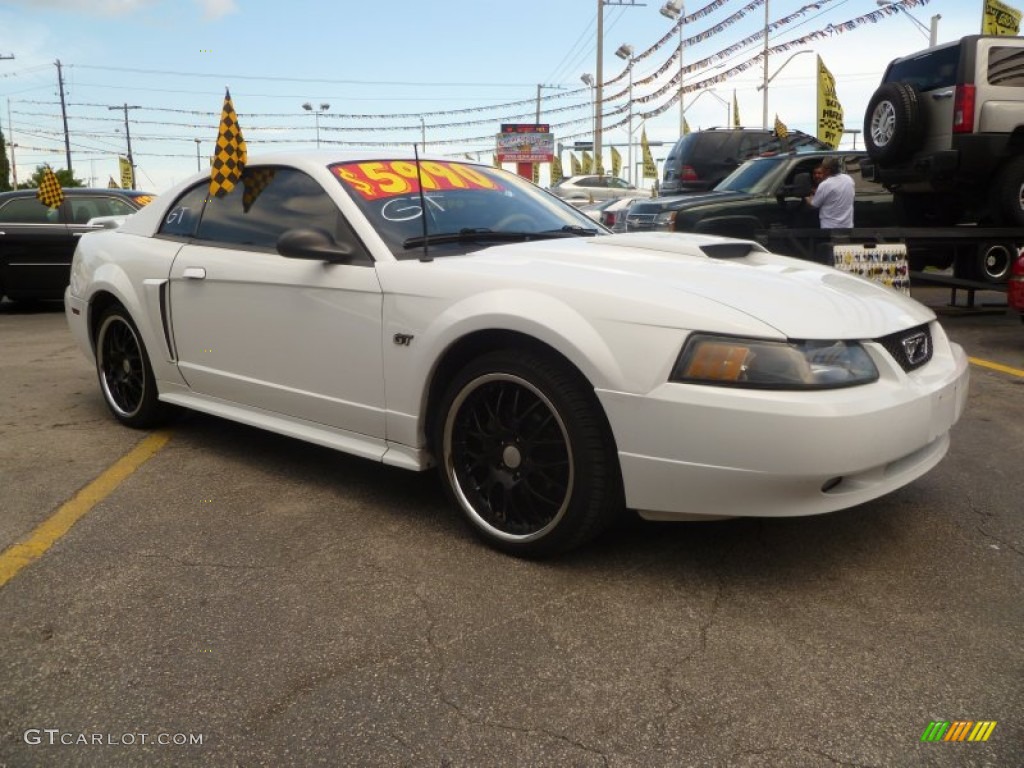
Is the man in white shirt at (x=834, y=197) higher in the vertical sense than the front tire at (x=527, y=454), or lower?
higher

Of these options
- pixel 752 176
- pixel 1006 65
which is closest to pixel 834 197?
pixel 752 176

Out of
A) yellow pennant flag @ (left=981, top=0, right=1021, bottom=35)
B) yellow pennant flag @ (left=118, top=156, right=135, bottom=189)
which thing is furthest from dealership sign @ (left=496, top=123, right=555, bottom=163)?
yellow pennant flag @ (left=981, top=0, right=1021, bottom=35)

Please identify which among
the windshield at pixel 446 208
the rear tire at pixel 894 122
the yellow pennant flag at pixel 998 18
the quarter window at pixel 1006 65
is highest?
the yellow pennant flag at pixel 998 18

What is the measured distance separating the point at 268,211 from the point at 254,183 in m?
0.26

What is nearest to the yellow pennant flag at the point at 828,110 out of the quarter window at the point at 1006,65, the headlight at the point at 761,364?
the quarter window at the point at 1006,65

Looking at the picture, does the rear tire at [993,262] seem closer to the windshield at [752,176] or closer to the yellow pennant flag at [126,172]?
the windshield at [752,176]

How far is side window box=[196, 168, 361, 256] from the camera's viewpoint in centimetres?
374

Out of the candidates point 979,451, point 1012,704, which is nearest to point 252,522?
point 1012,704

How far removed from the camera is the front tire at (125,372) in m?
4.70

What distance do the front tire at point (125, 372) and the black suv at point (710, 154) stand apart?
37.7ft

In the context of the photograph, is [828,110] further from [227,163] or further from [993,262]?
[227,163]

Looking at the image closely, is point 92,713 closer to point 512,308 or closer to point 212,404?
point 512,308

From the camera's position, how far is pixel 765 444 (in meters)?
2.54

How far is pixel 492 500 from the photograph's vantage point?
10.3 feet
